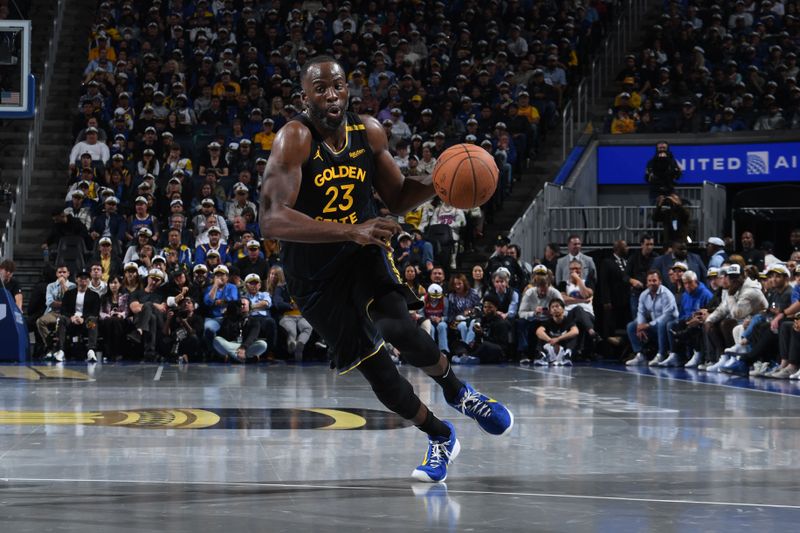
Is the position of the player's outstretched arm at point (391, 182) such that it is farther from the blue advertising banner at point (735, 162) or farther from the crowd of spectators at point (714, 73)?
the crowd of spectators at point (714, 73)

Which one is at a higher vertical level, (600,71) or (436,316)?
(600,71)

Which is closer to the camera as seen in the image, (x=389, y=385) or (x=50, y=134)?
(x=389, y=385)

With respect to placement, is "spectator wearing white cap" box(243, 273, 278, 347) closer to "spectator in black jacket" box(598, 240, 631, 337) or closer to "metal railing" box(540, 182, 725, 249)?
"spectator in black jacket" box(598, 240, 631, 337)

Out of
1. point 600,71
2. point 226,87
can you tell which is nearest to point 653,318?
point 600,71

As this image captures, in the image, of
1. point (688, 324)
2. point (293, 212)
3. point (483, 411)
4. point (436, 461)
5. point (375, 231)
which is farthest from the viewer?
point (688, 324)

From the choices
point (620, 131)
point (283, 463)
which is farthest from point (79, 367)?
point (620, 131)

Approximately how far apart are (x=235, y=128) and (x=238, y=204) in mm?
2503

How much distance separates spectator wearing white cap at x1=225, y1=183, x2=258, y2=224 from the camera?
60.4 ft

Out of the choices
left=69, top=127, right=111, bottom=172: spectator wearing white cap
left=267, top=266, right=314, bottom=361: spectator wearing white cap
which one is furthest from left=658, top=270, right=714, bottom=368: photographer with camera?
left=69, top=127, right=111, bottom=172: spectator wearing white cap

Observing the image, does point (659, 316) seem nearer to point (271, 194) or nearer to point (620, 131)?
point (620, 131)

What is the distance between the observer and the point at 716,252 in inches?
652

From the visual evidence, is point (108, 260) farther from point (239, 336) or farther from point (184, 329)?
point (239, 336)

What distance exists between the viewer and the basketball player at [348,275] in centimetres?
552

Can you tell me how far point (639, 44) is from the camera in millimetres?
24750
